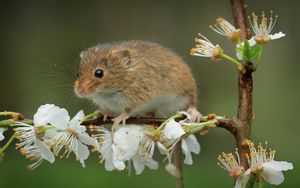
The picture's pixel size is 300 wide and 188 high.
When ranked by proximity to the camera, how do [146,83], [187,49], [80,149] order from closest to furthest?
1. [80,149]
2. [146,83]
3. [187,49]

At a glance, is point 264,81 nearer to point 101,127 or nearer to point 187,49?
point 187,49

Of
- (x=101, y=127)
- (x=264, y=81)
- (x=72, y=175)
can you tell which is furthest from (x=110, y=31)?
(x=101, y=127)

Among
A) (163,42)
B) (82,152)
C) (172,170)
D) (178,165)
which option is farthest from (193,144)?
(163,42)

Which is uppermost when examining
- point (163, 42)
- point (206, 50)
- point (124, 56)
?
point (206, 50)

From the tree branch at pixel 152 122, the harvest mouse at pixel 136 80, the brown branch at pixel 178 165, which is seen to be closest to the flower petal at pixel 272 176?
the tree branch at pixel 152 122

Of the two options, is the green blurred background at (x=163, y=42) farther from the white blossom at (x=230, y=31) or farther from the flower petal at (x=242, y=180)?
the flower petal at (x=242, y=180)

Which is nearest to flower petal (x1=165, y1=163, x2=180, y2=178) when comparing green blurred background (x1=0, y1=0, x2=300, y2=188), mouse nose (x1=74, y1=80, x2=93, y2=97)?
mouse nose (x1=74, y1=80, x2=93, y2=97)

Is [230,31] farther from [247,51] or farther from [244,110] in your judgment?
[244,110]
